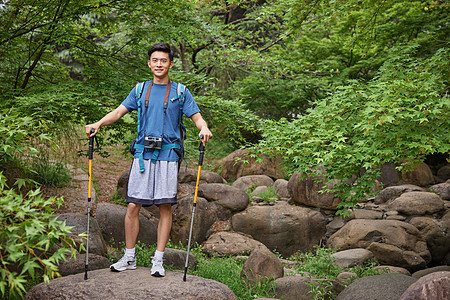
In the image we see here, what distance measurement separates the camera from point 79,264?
189 inches

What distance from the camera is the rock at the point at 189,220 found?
872cm

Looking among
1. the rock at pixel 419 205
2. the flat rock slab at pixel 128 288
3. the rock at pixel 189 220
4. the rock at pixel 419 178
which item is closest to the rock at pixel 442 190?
the rock at pixel 419 178

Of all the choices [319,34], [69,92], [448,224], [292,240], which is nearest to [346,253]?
[292,240]

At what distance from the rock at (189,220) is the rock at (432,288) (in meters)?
5.65

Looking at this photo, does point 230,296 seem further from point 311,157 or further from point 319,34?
point 319,34

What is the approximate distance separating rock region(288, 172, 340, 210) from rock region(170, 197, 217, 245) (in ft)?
8.05

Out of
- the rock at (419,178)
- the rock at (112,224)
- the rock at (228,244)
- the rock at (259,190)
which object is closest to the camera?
the rock at (112,224)

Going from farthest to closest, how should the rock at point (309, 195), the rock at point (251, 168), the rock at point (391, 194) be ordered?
the rock at point (251, 168)
the rock at point (391, 194)
the rock at point (309, 195)

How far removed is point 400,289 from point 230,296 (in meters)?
2.40

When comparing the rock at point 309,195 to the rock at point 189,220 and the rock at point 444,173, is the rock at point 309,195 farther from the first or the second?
the rock at point 444,173

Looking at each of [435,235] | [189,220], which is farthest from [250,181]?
[435,235]

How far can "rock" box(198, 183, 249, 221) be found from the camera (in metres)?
9.66

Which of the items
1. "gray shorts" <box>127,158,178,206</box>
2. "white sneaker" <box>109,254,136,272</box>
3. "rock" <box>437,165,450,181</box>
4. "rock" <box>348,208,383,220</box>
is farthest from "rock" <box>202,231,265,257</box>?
"rock" <box>437,165,450,181</box>

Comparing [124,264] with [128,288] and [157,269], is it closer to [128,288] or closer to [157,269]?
[157,269]
